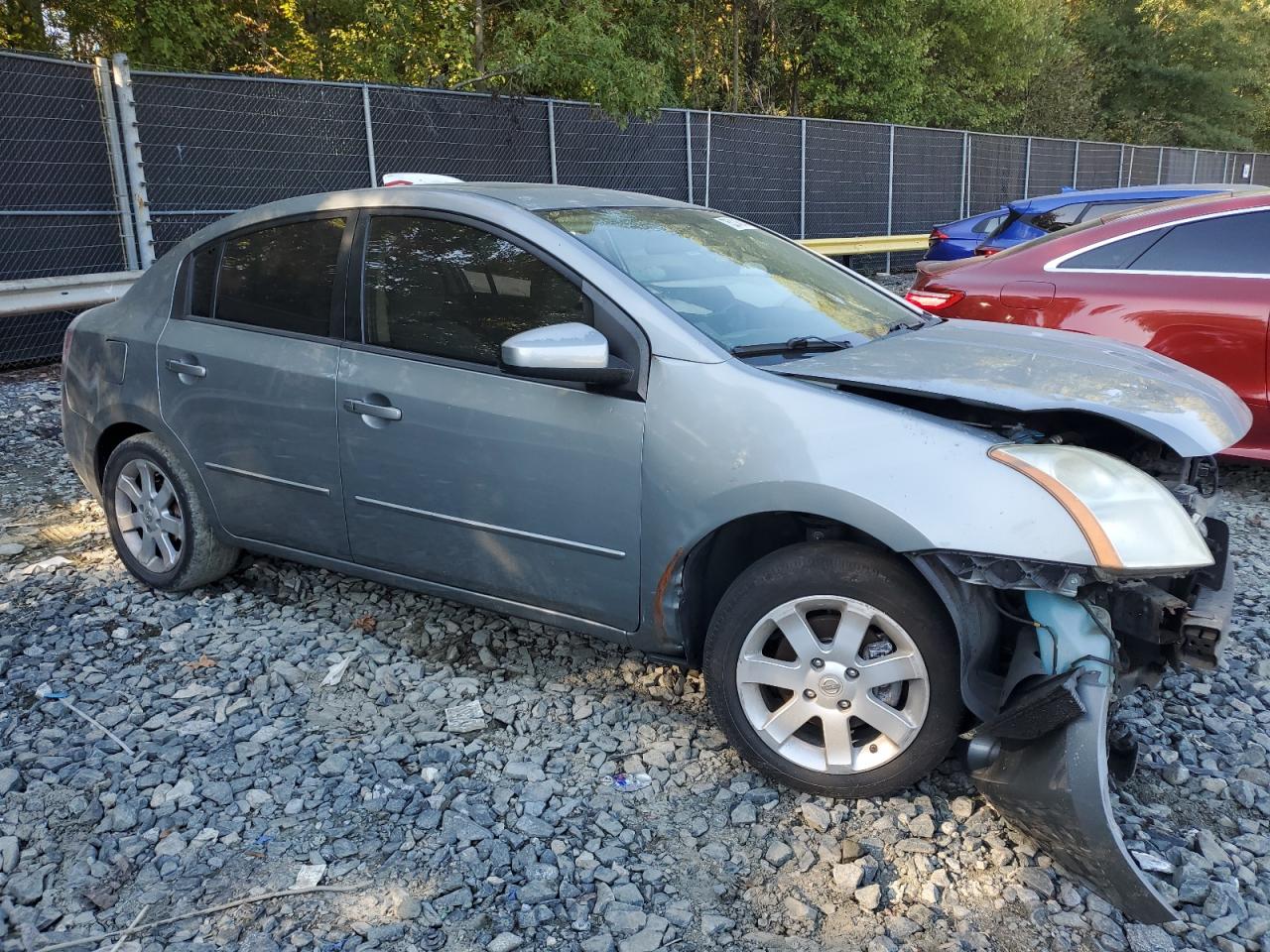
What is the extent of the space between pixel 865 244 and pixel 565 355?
40.5 ft

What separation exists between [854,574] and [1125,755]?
90 cm

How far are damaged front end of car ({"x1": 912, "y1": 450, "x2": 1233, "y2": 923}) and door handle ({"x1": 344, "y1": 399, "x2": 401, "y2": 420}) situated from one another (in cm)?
179

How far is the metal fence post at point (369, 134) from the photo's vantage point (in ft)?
33.4

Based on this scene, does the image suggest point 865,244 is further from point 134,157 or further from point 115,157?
point 115,157

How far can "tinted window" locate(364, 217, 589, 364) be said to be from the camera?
10.7 feet

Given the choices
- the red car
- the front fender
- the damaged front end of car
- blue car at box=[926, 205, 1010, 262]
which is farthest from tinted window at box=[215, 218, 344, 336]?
blue car at box=[926, 205, 1010, 262]

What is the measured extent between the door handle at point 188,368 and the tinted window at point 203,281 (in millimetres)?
213

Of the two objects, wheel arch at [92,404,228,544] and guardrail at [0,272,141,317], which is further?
guardrail at [0,272,141,317]

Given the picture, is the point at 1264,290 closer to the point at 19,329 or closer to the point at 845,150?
the point at 19,329

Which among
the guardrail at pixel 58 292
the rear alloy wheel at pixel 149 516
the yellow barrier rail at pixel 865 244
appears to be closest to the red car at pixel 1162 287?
the rear alloy wheel at pixel 149 516

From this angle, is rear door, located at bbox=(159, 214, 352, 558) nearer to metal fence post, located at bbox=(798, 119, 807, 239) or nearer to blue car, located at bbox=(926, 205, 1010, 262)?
blue car, located at bbox=(926, 205, 1010, 262)

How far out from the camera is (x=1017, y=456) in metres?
2.60

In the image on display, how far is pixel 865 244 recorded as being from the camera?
567 inches

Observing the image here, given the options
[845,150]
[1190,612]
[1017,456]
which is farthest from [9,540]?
[845,150]
